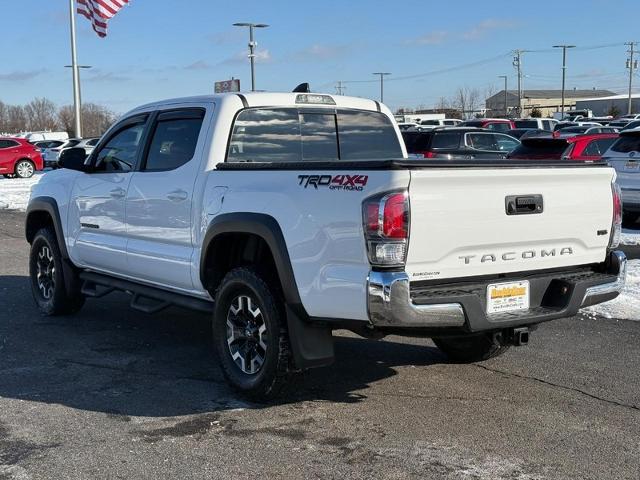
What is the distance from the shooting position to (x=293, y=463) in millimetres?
4270

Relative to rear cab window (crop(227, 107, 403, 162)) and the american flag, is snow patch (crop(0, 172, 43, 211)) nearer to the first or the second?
the american flag

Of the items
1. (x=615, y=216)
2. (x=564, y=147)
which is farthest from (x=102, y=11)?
(x=615, y=216)

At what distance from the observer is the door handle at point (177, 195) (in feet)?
19.0

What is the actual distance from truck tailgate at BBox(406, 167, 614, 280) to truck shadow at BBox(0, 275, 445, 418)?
54.5 inches

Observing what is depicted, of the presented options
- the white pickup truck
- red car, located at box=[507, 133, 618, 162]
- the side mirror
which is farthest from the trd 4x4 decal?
red car, located at box=[507, 133, 618, 162]

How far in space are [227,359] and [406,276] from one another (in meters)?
1.69

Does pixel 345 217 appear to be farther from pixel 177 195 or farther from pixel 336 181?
pixel 177 195

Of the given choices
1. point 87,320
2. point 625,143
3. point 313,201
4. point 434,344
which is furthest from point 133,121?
point 625,143

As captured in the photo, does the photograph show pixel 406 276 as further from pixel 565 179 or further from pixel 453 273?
pixel 565 179

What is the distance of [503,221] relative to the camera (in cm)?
470

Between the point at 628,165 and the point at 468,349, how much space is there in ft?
28.5

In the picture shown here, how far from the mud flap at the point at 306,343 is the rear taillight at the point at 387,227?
773mm

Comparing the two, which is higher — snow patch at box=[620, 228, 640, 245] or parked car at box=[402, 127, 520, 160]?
parked car at box=[402, 127, 520, 160]

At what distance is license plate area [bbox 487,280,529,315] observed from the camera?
4689 millimetres
